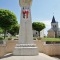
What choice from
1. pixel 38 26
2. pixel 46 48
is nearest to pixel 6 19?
pixel 46 48

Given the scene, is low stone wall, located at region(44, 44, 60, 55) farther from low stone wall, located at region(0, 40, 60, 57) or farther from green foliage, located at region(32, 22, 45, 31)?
green foliage, located at region(32, 22, 45, 31)

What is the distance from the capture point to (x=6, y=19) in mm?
44969

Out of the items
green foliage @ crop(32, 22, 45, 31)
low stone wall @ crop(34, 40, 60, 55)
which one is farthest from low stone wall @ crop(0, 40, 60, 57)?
green foliage @ crop(32, 22, 45, 31)

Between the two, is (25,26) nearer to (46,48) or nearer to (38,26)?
(46,48)

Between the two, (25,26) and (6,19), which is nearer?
(25,26)

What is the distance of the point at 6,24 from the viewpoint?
44.6 meters

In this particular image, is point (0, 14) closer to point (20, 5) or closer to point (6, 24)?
point (6, 24)

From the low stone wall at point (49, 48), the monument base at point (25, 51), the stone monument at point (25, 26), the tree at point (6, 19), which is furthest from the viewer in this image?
the tree at point (6, 19)

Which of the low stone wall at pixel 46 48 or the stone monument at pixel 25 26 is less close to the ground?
the stone monument at pixel 25 26

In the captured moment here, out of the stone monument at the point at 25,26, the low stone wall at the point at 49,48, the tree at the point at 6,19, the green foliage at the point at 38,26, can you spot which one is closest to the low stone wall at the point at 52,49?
the low stone wall at the point at 49,48

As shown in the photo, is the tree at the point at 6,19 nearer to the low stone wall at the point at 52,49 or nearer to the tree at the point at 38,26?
the low stone wall at the point at 52,49

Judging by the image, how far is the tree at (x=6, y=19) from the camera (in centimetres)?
4453

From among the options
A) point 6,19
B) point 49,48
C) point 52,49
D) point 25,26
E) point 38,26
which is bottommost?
point 52,49

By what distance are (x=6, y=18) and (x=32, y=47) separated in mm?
30077
